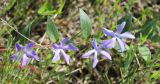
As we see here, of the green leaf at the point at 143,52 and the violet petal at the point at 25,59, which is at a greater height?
the violet petal at the point at 25,59

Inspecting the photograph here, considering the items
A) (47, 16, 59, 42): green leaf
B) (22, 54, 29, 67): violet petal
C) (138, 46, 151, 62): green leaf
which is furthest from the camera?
(138, 46, 151, 62): green leaf

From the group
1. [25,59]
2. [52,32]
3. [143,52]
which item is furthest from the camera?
[143,52]

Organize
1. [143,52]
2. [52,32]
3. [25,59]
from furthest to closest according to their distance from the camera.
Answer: [143,52] → [52,32] → [25,59]

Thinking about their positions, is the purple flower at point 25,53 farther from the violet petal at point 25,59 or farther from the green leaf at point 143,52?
the green leaf at point 143,52

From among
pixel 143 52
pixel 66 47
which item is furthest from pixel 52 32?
pixel 143 52

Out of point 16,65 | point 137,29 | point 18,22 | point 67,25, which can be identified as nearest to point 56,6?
point 67,25

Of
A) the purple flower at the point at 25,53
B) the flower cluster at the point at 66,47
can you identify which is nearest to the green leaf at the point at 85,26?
the flower cluster at the point at 66,47

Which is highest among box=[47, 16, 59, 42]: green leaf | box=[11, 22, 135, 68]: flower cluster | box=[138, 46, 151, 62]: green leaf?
box=[47, 16, 59, 42]: green leaf

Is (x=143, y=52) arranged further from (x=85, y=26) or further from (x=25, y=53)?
(x=25, y=53)

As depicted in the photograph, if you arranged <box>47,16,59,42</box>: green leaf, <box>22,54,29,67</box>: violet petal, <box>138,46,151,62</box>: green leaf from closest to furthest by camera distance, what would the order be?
1. <box>22,54,29,67</box>: violet petal
2. <box>47,16,59,42</box>: green leaf
3. <box>138,46,151,62</box>: green leaf

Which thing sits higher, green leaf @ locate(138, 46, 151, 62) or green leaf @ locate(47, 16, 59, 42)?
green leaf @ locate(47, 16, 59, 42)

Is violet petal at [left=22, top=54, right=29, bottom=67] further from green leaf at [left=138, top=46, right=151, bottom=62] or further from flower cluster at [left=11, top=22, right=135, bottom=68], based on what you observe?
green leaf at [left=138, top=46, right=151, bottom=62]

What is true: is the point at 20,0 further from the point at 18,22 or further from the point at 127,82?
the point at 127,82

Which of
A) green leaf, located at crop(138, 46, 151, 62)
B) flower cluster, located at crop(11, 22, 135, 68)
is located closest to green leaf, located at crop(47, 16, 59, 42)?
flower cluster, located at crop(11, 22, 135, 68)
